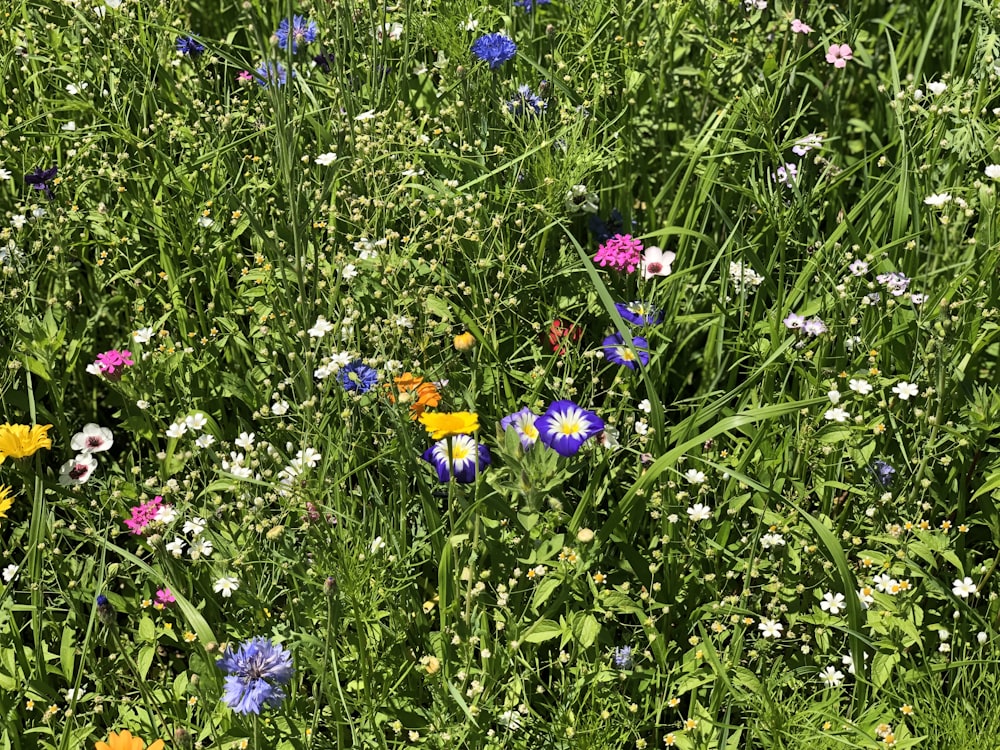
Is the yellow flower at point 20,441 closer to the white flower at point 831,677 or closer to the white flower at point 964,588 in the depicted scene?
the white flower at point 831,677

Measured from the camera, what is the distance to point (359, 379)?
2109 mm

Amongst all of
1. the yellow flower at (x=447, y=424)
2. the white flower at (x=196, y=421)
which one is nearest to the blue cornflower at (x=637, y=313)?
the yellow flower at (x=447, y=424)

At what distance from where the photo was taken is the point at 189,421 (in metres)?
2.29

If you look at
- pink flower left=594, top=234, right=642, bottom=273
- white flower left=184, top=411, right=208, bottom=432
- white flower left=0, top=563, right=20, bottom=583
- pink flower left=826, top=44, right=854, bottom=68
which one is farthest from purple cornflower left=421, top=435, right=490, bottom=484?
pink flower left=826, top=44, right=854, bottom=68

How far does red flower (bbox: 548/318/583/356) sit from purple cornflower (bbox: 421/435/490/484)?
33 centimetres

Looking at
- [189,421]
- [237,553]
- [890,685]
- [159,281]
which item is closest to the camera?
[890,685]

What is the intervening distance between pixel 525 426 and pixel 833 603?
0.70m

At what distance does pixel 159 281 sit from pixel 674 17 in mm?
1575

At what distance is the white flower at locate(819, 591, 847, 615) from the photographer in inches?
78.6

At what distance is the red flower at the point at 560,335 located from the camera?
2273 millimetres

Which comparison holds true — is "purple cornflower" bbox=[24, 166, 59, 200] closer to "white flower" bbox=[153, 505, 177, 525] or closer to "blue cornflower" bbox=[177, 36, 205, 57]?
"blue cornflower" bbox=[177, 36, 205, 57]

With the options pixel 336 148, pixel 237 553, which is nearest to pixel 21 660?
pixel 237 553

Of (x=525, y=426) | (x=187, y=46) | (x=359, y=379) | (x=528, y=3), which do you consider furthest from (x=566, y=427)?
(x=187, y=46)

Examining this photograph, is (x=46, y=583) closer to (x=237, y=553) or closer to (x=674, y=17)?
(x=237, y=553)
